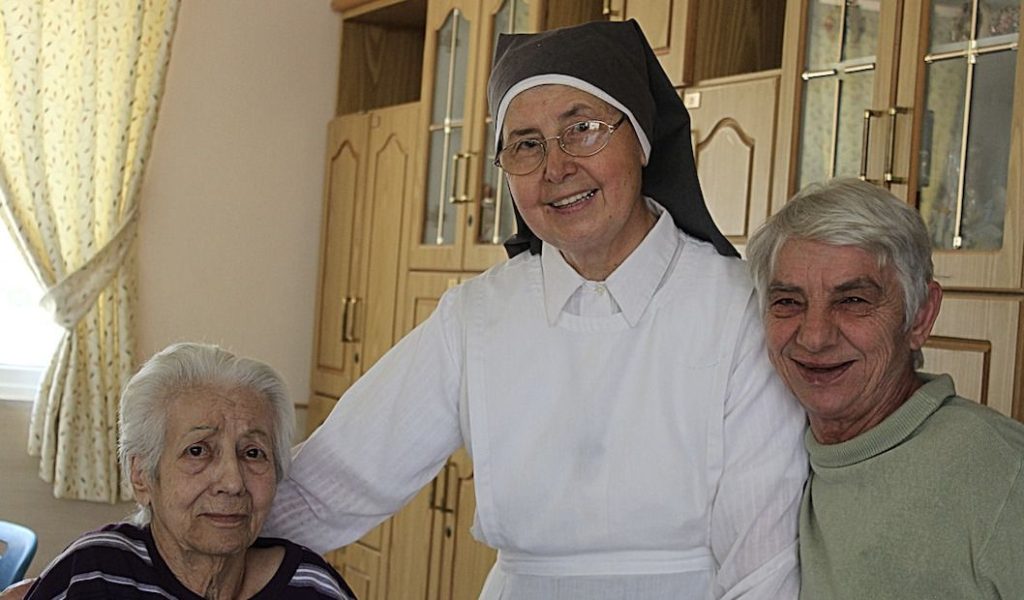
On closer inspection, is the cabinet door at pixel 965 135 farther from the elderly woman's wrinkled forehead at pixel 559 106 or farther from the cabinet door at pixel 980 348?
the elderly woman's wrinkled forehead at pixel 559 106

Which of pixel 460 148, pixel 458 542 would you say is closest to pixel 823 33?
pixel 460 148

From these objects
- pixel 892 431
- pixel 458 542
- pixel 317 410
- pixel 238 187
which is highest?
pixel 238 187

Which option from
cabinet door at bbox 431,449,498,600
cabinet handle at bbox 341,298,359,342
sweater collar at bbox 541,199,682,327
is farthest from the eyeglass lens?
cabinet handle at bbox 341,298,359,342

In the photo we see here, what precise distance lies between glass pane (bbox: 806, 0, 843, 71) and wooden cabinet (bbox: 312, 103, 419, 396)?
186 cm

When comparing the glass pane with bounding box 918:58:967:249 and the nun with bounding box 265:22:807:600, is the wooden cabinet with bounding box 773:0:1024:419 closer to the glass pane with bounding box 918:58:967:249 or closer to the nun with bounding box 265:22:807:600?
the glass pane with bounding box 918:58:967:249

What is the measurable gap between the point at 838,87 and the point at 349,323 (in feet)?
7.98

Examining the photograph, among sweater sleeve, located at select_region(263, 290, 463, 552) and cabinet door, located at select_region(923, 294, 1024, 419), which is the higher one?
cabinet door, located at select_region(923, 294, 1024, 419)

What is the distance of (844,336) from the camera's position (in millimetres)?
1629

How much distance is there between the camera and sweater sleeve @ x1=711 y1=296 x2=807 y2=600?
167 centimetres

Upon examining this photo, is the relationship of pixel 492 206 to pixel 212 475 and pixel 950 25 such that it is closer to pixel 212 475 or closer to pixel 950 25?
pixel 950 25

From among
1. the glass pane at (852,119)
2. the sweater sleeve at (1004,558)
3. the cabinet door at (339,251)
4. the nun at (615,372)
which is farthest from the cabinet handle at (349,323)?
the sweater sleeve at (1004,558)

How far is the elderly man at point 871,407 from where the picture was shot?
150cm

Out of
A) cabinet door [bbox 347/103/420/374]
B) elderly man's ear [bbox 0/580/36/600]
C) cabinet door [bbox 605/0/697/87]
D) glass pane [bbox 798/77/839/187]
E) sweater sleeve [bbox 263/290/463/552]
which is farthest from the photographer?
cabinet door [bbox 347/103/420/374]

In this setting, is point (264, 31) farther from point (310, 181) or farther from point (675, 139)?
point (675, 139)
